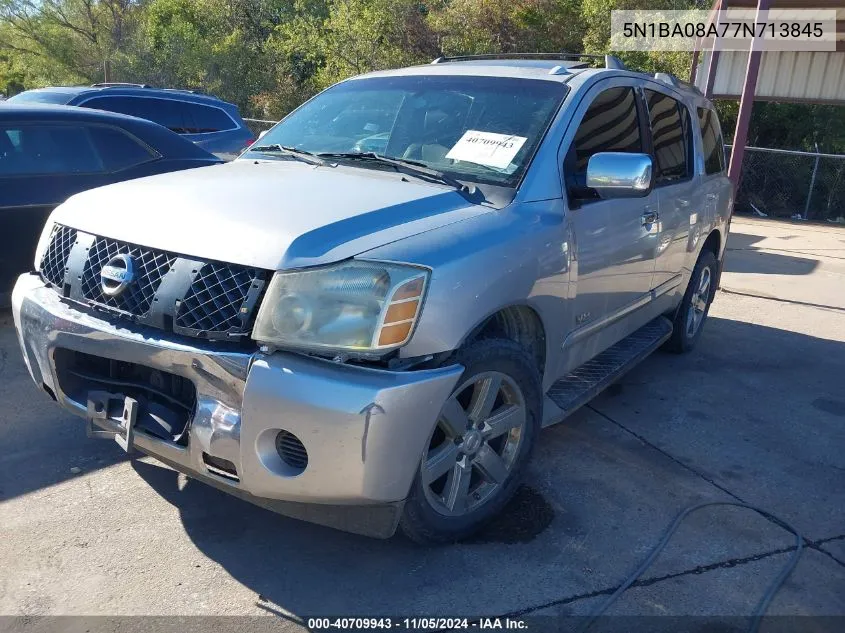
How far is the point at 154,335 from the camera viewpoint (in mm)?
2721

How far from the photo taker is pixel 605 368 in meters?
4.34

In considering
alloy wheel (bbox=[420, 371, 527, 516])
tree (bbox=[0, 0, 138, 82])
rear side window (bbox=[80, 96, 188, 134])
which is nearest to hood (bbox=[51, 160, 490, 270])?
alloy wheel (bbox=[420, 371, 527, 516])

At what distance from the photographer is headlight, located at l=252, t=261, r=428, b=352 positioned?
8.29ft

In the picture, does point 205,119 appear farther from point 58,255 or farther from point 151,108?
point 58,255

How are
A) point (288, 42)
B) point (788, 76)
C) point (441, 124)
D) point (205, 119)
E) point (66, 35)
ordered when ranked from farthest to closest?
1. point (66, 35)
2. point (288, 42)
3. point (788, 76)
4. point (205, 119)
5. point (441, 124)

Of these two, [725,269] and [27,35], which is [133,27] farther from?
[725,269]

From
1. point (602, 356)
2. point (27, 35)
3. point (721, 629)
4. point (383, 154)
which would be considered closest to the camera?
point (721, 629)

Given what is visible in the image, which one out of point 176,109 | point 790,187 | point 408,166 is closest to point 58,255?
point 408,166

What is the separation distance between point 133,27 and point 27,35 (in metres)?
3.97

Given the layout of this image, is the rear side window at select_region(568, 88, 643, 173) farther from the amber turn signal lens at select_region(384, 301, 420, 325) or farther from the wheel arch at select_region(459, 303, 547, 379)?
the amber turn signal lens at select_region(384, 301, 420, 325)

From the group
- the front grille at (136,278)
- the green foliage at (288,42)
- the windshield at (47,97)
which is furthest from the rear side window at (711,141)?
the green foliage at (288,42)

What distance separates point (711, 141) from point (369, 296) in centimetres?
445

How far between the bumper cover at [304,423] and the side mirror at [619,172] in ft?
4.16

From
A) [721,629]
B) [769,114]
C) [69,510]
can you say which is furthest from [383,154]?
[769,114]
